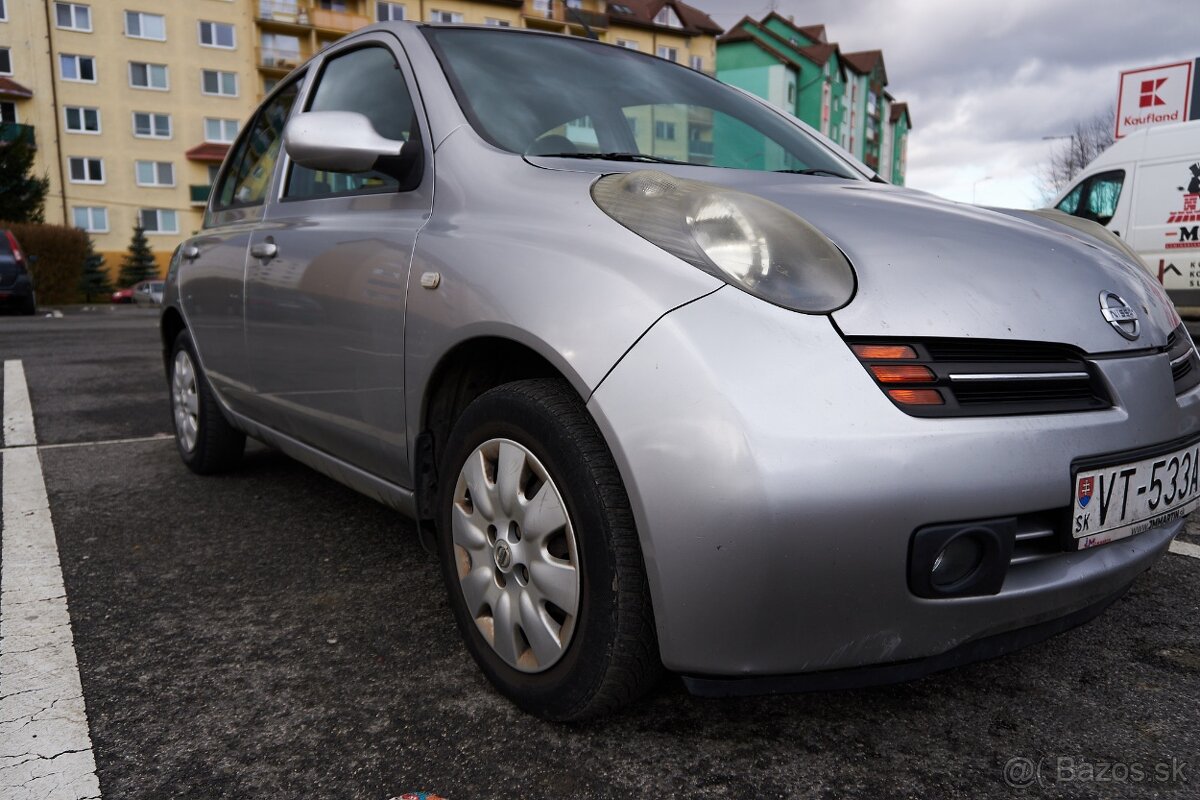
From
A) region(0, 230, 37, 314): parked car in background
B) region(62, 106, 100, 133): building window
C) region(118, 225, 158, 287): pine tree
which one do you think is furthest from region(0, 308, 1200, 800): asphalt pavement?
region(62, 106, 100, 133): building window

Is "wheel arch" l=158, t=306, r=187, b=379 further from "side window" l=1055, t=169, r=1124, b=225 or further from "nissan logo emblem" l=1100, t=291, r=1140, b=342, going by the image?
"side window" l=1055, t=169, r=1124, b=225

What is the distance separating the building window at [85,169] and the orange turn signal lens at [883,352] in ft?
140

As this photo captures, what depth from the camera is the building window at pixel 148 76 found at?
37.2 meters

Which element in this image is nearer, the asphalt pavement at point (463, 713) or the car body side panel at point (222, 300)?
the asphalt pavement at point (463, 713)

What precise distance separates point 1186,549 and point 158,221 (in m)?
42.9

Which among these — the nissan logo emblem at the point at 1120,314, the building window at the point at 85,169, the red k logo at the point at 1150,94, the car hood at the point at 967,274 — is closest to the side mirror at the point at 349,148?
the car hood at the point at 967,274

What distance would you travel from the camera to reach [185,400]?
3738 millimetres

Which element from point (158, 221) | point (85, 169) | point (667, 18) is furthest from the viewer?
point (667, 18)

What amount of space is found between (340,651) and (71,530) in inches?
58.6

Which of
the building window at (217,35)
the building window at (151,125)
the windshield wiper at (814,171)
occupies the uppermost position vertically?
the building window at (217,35)

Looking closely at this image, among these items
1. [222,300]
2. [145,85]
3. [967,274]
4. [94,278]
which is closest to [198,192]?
[145,85]

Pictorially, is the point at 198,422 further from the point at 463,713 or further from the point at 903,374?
the point at 903,374

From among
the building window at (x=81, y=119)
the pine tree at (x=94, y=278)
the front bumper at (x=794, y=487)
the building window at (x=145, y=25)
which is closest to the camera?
the front bumper at (x=794, y=487)

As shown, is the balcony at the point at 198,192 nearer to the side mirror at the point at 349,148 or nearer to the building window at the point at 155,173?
the building window at the point at 155,173
